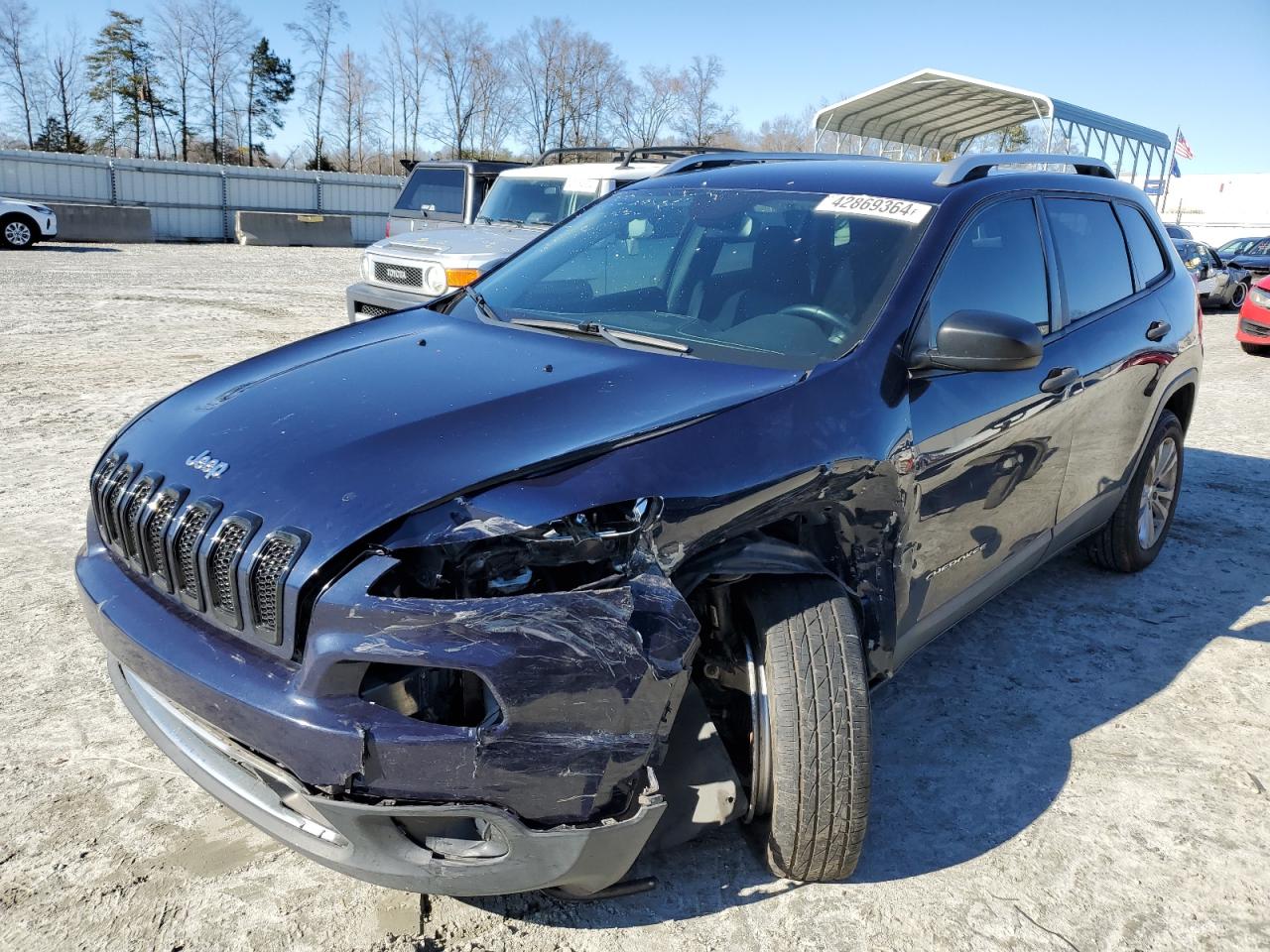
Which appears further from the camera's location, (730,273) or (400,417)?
(730,273)

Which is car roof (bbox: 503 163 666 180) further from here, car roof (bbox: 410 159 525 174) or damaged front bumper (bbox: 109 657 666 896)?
damaged front bumper (bbox: 109 657 666 896)

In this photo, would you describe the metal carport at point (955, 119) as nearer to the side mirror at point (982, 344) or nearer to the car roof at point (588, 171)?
the car roof at point (588, 171)

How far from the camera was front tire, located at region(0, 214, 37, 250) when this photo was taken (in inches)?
771

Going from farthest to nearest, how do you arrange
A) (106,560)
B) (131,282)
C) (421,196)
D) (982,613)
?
(131,282), (421,196), (982,613), (106,560)

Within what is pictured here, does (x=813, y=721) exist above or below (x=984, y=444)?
below

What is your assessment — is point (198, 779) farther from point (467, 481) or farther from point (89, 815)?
point (467, 481)

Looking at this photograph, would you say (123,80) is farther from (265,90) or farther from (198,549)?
(198,549)

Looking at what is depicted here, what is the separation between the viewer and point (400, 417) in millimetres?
2316

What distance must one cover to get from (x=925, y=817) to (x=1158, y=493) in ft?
9.14

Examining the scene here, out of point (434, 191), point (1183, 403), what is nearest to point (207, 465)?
point (1183, 403)

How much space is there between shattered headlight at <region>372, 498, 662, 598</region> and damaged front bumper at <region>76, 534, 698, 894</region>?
0.15 feet

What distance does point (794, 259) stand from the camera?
3.10 meters

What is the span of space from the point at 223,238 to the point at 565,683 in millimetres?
28660

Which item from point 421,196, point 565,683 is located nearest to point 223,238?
point 421,196
